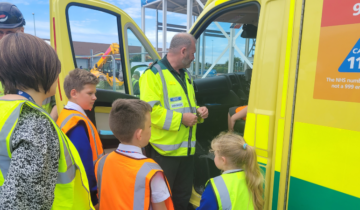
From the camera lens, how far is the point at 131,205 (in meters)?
1.31

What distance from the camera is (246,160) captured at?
4.84 ft

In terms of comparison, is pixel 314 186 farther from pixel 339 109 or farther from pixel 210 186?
pixel 210 186

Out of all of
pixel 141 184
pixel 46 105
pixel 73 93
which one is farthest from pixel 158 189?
pixel 46 105

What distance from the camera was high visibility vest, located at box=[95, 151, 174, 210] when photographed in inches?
50.5

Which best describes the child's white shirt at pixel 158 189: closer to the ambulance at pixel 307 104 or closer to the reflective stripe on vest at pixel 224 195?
the reflective stripe on vest at pixel 224 195

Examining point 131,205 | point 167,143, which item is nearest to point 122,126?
point 131,205

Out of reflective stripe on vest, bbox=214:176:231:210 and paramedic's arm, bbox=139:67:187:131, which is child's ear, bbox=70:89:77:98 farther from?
reflective stripe on vest, bbox=214:176:231:210

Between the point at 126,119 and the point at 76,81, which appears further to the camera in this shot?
the point at 76,81

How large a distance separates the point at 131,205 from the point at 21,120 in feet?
2.46

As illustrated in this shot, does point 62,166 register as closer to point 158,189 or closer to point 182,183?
point 158,189

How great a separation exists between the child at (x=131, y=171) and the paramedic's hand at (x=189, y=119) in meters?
0.61

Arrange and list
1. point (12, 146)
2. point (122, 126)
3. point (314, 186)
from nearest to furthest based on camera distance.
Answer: point (12, 146) < point (314, 186) < point (122, 126)

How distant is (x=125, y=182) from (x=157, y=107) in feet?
2.70

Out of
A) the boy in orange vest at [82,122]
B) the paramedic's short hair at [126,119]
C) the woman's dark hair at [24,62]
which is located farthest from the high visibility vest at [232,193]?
the woman's dark hair at [24,62]
